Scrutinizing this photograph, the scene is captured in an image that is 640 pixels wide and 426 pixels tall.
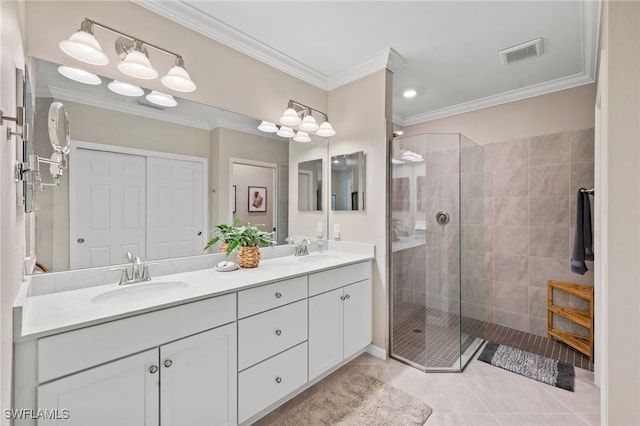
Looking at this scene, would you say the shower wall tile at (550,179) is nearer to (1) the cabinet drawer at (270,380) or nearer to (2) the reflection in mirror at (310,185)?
(2) the reflection in mirror at (310,185)

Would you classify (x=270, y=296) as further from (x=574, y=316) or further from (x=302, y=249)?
(x=574, y=316)

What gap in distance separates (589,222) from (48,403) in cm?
362

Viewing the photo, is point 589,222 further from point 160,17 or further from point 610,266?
point 160,17

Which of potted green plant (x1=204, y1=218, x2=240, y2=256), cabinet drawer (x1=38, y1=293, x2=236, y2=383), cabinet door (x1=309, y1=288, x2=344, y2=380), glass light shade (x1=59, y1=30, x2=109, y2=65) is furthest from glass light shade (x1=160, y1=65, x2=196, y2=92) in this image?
cabinet door (x1=309, y1=288, x2=344, y2=380)

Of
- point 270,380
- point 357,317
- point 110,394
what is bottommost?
point 270,380

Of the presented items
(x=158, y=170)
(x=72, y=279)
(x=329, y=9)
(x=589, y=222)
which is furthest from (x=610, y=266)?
(x=72, y=279)

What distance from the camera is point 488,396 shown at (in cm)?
200

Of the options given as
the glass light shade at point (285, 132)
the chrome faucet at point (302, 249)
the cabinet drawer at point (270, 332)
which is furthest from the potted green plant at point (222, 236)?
the glass light shade at point (285, 132)

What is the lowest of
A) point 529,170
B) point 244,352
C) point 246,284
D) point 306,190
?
point 244,352

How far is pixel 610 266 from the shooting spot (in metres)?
1.22

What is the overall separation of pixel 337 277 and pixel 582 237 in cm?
217

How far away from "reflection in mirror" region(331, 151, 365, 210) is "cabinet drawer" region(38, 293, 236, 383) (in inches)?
60.9

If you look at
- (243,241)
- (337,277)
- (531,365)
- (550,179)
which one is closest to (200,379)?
(243,241)

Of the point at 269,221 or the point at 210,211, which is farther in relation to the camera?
the point at 269,221
